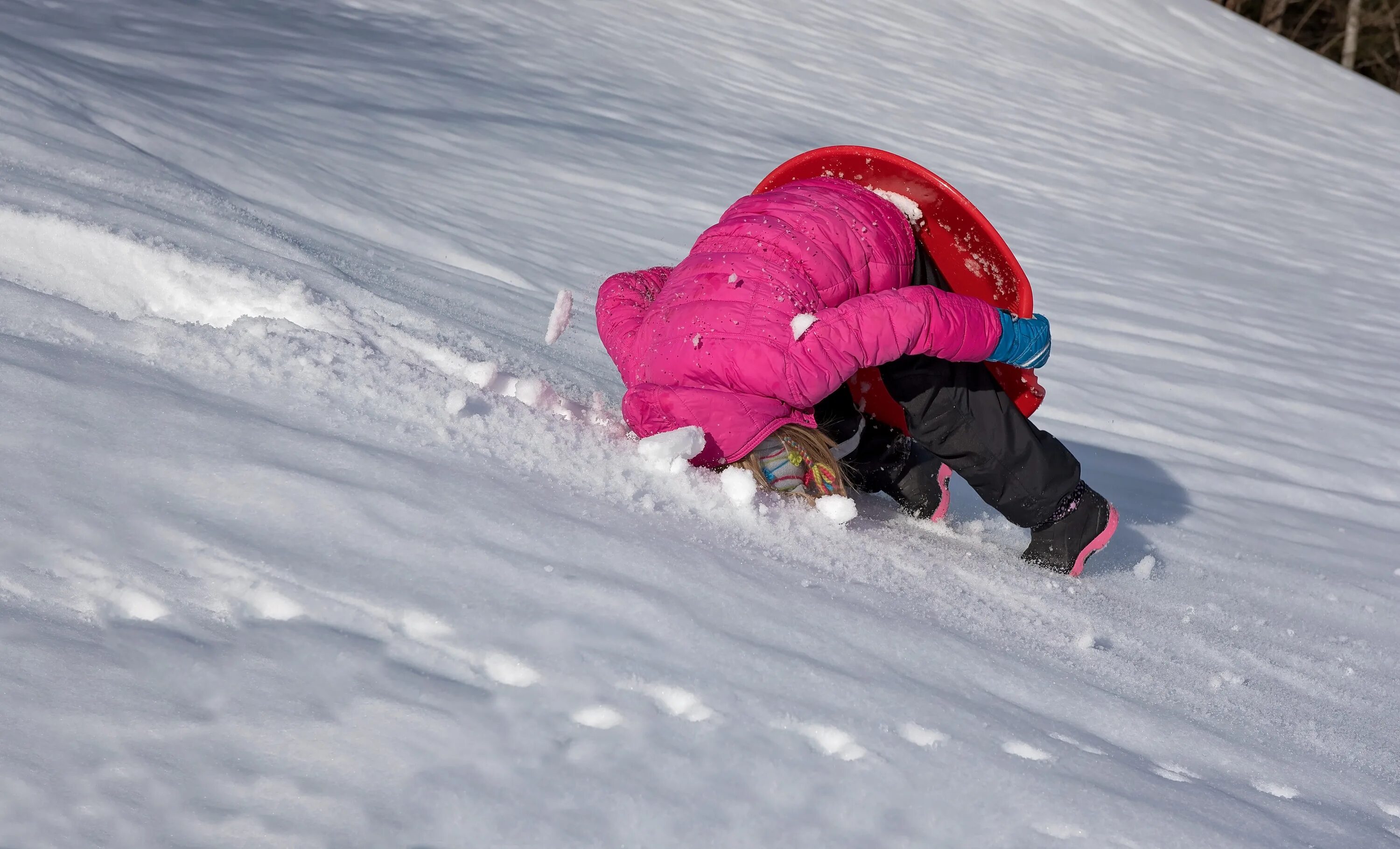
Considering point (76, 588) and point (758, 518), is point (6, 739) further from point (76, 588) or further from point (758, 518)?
point (758, 518)

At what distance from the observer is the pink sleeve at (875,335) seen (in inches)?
71.8

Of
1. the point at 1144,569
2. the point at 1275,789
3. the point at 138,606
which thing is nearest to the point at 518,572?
the point at 138,606

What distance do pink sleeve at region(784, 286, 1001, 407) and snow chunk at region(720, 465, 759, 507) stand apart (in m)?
0.17

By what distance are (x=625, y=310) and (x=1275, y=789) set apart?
1.28m

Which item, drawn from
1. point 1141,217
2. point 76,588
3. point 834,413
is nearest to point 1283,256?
point 1141,217

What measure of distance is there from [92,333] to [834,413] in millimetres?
1282

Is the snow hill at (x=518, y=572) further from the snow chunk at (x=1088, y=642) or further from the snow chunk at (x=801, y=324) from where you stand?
the snow chunk at (x=801, y=324)

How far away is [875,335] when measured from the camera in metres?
1.82

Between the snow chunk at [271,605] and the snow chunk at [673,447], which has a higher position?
the snow chunk at [673,447]

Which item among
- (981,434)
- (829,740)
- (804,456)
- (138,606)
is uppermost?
(981,434)

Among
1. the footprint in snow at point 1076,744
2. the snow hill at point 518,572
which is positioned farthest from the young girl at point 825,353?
the footprint in snow at point 1076,744

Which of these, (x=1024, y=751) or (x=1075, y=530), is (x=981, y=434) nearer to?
(x=1075, y=530)

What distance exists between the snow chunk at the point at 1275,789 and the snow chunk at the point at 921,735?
45 centimetres

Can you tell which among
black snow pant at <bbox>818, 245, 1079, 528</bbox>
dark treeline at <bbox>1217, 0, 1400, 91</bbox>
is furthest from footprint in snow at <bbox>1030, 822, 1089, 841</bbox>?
dark treeline at <bbox>1217, 0, 1400, 91</bbox>
